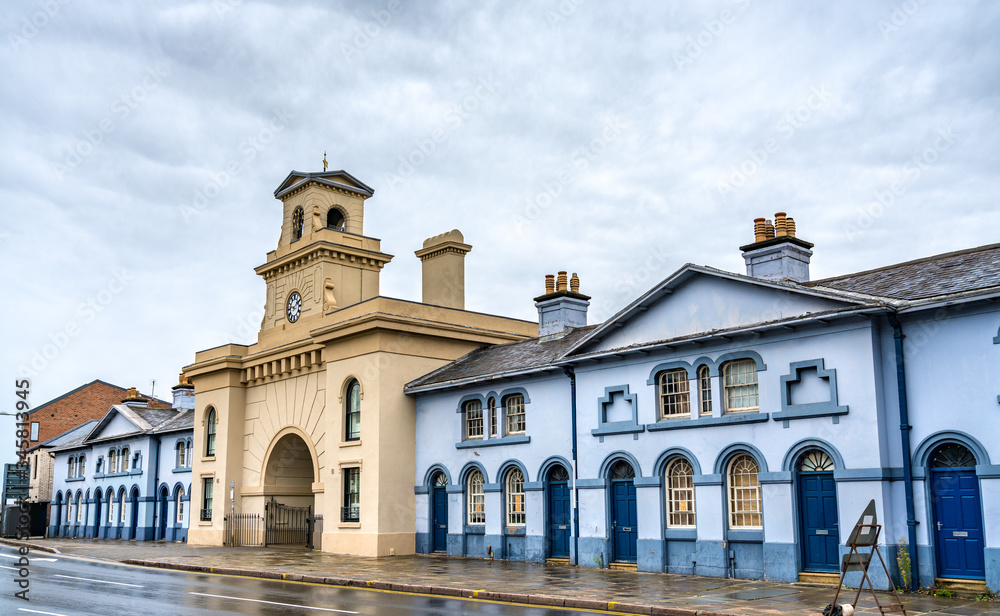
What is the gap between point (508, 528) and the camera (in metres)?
25.1

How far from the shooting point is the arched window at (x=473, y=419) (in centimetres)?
2658

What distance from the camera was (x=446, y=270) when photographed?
33.0 meters

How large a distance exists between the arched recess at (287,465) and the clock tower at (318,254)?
4.17m

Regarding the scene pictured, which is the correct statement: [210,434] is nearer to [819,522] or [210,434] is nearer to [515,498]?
[515,498]

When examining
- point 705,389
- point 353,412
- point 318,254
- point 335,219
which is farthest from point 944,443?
point 335,219

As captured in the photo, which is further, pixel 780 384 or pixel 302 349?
pixel 302 349

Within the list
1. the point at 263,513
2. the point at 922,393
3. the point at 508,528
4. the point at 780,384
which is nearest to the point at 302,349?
the point at 263,513

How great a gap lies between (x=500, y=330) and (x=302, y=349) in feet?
22.7

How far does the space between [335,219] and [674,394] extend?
1846 cm

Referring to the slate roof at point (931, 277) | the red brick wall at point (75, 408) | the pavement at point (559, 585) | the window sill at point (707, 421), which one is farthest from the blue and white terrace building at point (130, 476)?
the slate roof at point (931, 277)

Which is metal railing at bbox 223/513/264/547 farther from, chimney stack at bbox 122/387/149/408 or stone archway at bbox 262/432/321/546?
chimney stack at bbox 122/387/149/408

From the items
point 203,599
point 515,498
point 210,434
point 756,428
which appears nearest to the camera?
point 203,599

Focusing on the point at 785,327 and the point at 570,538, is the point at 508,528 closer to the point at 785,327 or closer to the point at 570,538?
the point at 570,538

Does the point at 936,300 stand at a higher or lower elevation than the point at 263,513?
higher
